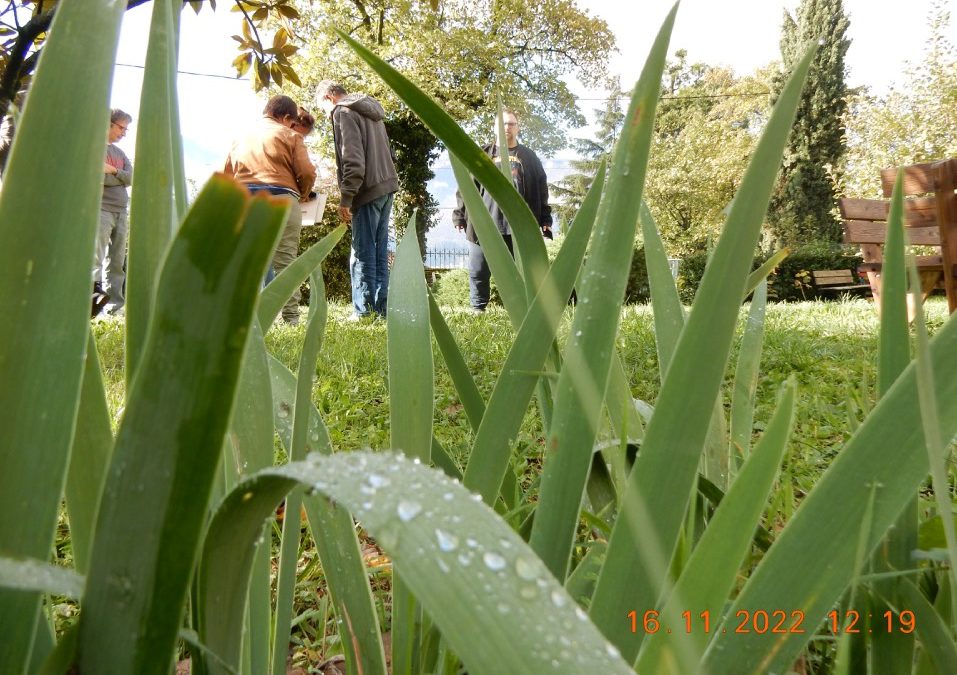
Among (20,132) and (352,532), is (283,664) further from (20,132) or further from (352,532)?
(20,132)

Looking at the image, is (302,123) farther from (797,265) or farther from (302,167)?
(797,265)

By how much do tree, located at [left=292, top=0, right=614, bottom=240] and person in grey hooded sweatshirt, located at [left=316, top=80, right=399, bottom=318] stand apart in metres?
10.3

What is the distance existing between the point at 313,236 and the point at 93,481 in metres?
14.9

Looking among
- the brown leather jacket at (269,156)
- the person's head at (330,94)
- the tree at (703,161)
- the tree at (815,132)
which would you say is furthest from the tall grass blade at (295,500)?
the tree at (703,161)

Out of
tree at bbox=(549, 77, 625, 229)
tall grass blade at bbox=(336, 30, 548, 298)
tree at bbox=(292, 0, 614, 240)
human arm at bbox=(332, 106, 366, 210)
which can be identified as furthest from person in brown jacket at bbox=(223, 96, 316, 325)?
tree at bbox=(549, 77, 625, 229)

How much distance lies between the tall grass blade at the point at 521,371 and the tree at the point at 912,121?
14971mm

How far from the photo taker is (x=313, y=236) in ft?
48.1

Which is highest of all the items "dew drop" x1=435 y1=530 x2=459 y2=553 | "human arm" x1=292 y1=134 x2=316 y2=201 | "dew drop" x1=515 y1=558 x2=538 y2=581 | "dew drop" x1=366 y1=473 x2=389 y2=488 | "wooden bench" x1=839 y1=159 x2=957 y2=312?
"human arm" x1=292 y1=134 x2=316 y2=201

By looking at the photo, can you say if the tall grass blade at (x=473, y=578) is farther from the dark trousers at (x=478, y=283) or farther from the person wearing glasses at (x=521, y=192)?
the dark trousers at (x=478, y=283)

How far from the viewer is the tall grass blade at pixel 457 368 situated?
61 cm

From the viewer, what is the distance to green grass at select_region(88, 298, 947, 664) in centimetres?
106

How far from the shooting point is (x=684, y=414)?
324 mm

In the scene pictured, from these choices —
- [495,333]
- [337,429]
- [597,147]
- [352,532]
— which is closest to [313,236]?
[495,333]

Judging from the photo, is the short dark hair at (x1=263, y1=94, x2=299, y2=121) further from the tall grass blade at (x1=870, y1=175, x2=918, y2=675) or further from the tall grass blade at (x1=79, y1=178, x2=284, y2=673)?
the tall grass blade at (x1=79, y1=178, x2=284, y2=673)
